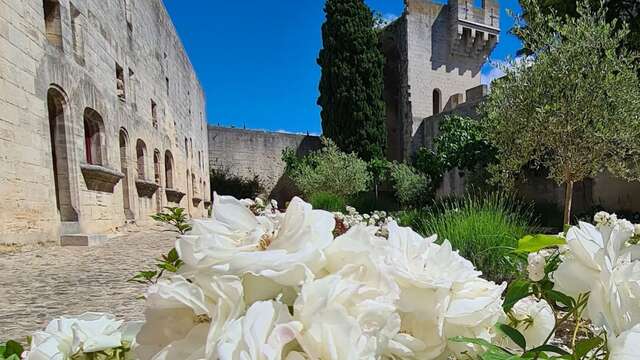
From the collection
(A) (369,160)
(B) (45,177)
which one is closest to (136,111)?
(B) (45,177)

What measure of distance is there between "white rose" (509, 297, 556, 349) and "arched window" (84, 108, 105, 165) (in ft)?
32.9

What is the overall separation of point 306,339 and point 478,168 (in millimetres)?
14886

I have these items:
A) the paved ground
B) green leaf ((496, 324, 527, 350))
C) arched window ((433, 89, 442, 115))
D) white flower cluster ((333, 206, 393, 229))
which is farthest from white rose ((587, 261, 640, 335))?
arched window ((433, 89, 442, 115))

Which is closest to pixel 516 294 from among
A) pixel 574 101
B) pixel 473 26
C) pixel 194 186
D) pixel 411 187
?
pixel 574 101

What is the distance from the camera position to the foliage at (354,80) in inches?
731

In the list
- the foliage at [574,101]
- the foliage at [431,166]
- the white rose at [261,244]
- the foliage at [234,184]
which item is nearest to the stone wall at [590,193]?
the foliage at [431,166]

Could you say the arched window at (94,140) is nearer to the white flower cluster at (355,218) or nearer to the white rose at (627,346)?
the white flower cluster at (355,218)

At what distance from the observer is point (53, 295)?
374cm

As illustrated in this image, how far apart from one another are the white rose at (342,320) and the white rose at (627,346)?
0.83 feet

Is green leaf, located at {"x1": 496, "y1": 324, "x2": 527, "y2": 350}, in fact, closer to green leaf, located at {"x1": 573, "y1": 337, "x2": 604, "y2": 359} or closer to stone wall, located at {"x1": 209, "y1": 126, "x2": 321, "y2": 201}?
green leaf, located at {"x1": 573, "y1": 337, "x2": 604, "y2": 359}

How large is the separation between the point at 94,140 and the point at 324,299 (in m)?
10.2

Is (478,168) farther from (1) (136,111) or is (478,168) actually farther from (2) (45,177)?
(2) (45,177)

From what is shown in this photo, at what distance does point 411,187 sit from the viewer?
1620 centimetres

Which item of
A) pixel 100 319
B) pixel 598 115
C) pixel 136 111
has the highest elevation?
pixel 136 111
